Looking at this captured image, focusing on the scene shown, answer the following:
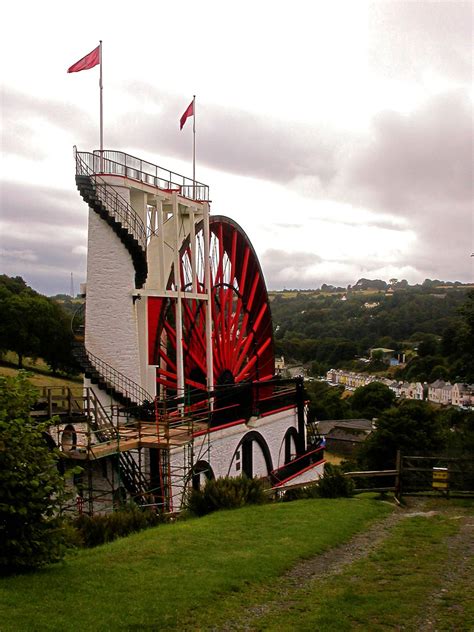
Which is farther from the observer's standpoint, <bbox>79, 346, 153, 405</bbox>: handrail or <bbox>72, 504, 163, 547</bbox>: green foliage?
<bbox>79, 346, 153, 405</bbox>: handrail

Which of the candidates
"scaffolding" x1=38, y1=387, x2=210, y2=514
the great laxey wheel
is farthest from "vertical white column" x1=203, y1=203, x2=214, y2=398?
"scaffolding" x1=38, y1=387, x2=210, y2=514

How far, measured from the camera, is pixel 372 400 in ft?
271

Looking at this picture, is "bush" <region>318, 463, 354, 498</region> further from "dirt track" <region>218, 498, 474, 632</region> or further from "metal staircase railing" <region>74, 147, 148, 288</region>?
"metal staircase railing" <region>74, 147, 148, 288</region>

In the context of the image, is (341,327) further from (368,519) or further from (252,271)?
(368,519)

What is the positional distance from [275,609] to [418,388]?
10245 centimetres

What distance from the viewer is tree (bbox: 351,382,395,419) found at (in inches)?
3195

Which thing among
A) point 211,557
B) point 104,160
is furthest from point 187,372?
point 211,557

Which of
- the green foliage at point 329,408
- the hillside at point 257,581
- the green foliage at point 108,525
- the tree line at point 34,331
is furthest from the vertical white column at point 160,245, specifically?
the green foliage at point 329,408

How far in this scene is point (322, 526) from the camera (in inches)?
455

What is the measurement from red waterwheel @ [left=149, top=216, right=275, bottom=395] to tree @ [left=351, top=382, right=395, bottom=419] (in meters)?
53.7

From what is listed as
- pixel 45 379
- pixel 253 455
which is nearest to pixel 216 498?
pixel 253 455

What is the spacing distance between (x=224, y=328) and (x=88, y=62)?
11421 millimetres

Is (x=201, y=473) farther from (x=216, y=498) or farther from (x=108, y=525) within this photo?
(x=108, y=525)

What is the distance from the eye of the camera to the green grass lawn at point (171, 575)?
687cm
